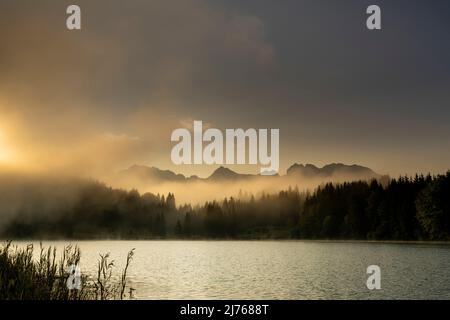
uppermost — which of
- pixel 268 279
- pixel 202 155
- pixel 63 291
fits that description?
pixel 202 155

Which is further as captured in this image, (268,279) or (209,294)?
(268,279)

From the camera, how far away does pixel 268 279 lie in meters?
61.8

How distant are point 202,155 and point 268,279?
110ft
